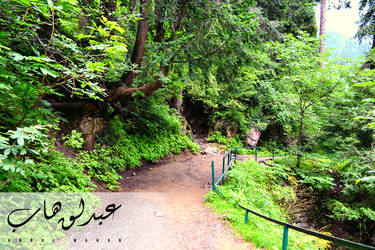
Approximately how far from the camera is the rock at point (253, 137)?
17.1 metres

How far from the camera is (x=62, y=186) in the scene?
14.6 ft

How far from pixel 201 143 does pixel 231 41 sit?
392 inches

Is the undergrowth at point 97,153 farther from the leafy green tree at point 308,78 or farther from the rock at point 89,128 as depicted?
the leafy green tree at point 308,78

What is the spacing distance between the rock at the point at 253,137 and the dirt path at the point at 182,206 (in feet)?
23.9

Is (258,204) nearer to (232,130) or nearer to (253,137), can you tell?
(232,130)

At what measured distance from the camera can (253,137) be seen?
17375mm

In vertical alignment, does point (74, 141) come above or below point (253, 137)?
above

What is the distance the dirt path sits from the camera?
160 inches

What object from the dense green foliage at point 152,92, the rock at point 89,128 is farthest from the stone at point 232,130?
the rock at point 89,128

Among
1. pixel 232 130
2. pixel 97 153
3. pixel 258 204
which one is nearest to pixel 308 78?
pixel 258 204

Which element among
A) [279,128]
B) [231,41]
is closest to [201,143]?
[279,128]

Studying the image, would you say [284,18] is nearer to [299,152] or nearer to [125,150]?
[299,152]

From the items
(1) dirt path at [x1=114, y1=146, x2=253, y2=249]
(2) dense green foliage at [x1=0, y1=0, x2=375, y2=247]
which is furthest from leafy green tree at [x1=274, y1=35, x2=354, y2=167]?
(1) dirt path at [x1=114, y1=146, x2=253, y2=249]

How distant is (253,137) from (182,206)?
514 inches
